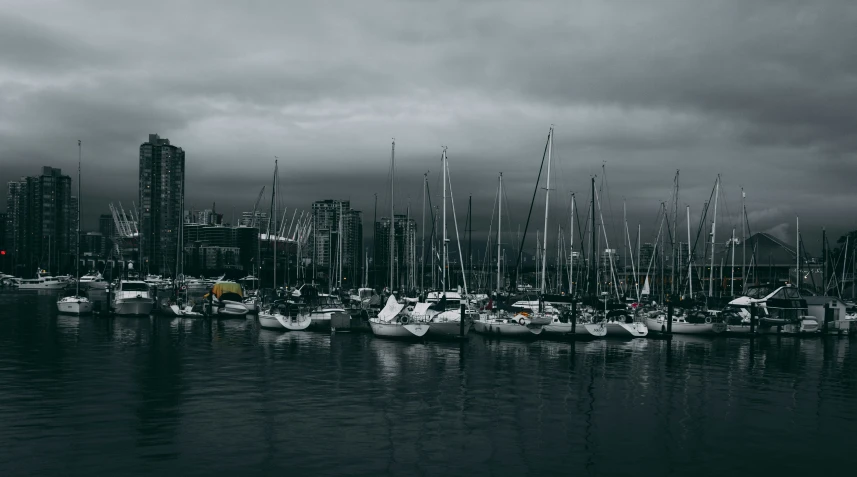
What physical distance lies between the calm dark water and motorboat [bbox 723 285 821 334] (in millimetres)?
15920

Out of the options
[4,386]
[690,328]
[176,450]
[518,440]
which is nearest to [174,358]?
[4,386]

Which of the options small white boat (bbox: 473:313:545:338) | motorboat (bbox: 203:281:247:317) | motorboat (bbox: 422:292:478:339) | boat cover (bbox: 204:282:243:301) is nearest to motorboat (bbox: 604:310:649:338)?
small white boat (bbox: 473:313:545:338)

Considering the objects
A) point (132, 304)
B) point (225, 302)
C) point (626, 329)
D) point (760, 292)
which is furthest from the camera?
point (225, 302)

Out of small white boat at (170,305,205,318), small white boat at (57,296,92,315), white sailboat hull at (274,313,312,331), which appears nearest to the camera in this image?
white sailboat hull at (274,313,312,331)

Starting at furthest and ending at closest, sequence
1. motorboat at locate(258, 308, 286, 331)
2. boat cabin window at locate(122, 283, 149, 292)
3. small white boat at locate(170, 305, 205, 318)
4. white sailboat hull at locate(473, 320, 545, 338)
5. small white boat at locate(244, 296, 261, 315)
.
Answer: small white boat at locate(244, 296, 261, 315) → boat cabin window at locate(122, 283, 149, 292) → small white boat at locate(170, 305, 205, 318) → motorboat at locate(258, 308, 286, 331) → white sailboat hull at locate(473, 320, 545, 338)

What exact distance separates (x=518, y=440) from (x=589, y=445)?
8.40 feet

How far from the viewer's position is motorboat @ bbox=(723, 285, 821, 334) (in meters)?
71.6

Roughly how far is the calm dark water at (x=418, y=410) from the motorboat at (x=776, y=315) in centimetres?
1592

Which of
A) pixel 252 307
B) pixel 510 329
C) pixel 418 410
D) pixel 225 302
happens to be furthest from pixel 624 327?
pixel 252 307

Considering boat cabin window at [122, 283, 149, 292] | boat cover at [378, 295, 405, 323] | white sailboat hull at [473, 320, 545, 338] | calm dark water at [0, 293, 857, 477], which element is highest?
boat cabin window at [122, 283, 149, 292]

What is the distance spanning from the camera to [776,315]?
7419 cm

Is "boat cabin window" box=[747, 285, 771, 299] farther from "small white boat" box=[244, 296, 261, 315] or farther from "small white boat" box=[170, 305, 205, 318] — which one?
"small white boat" box=[170, 305, 205, 318]

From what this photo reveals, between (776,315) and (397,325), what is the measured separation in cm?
4115

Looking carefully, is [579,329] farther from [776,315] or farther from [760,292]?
[760,292]
